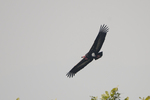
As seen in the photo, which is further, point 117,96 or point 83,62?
point 83,62

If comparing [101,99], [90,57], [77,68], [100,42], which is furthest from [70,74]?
[101,99]

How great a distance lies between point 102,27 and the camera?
2647 centimetres

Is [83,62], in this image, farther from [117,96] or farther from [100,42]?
[117,96]

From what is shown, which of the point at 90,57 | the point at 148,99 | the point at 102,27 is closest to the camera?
the point at 148,99

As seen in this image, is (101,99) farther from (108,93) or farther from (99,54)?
(99,54)

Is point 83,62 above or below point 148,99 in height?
above

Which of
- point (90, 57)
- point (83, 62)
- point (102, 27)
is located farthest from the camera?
point (83, 62)

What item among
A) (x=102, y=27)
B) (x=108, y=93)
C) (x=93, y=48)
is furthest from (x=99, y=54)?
(x=108, y=93)

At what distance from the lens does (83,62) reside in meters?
30.6

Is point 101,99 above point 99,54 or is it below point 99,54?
below

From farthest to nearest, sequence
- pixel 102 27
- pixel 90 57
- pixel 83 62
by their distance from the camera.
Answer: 1. pixel 83 62
2. pixel 90 57
3. pixel 102 27

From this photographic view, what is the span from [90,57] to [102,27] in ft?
10.7

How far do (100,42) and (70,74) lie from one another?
693 centimetres

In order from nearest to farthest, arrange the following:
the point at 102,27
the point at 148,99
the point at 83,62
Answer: the point at 148,99, the point at 102,27, the point at 83,62
